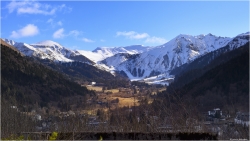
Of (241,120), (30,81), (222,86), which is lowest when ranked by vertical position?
(241,120)

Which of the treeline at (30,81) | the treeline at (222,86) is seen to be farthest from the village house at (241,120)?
the treeline at (30,81)

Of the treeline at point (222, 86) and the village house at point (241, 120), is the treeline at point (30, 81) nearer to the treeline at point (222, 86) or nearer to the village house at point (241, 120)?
the treeline at point (222, 86)

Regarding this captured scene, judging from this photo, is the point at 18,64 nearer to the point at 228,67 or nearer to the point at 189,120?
the point at 228,67

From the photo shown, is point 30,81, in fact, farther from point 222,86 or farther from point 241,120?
point 241,120

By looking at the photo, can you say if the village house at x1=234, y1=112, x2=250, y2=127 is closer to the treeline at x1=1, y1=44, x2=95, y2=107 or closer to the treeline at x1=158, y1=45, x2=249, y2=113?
the treeline at x1=158, y1=45, x2=249, y2=113

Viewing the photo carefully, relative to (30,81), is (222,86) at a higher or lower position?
lower

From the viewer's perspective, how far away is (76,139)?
909 cm

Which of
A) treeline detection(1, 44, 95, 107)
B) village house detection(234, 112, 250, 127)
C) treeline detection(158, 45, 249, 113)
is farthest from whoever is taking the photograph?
treeline detection(1, 44, 95, 107)

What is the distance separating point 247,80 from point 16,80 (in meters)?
55.3

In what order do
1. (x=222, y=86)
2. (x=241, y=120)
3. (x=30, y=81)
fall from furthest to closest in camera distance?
(x=30, y=81) → (x=222, y=86) → (x=241, y=120)

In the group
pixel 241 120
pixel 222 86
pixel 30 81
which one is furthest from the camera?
pixel 30 81

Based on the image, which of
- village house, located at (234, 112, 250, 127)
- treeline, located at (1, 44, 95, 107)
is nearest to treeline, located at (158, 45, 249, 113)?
village house, located at (234, 112, 250, 127)

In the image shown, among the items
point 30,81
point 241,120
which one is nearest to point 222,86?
point 241,120

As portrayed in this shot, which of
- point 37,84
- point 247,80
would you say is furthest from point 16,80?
point 247,80
